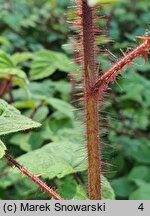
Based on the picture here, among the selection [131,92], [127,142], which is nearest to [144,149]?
[127,142]

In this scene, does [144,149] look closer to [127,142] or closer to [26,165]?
[127,142]

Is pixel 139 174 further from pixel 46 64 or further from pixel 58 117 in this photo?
pixel 46 64

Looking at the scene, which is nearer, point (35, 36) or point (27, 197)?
point (27, 197)

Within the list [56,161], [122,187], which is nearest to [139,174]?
[122,187]

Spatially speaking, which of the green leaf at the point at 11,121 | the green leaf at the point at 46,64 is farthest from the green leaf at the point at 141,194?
the green leaf at the point at 11,121

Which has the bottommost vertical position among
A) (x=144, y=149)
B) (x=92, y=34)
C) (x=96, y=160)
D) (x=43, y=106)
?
(x=144, y=149)

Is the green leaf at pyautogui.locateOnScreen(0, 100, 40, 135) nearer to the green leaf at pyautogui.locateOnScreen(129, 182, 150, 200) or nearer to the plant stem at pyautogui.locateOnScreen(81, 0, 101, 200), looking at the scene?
the plant stem at pyautogui.locateOnScreen(81, 0, 101, 200)
